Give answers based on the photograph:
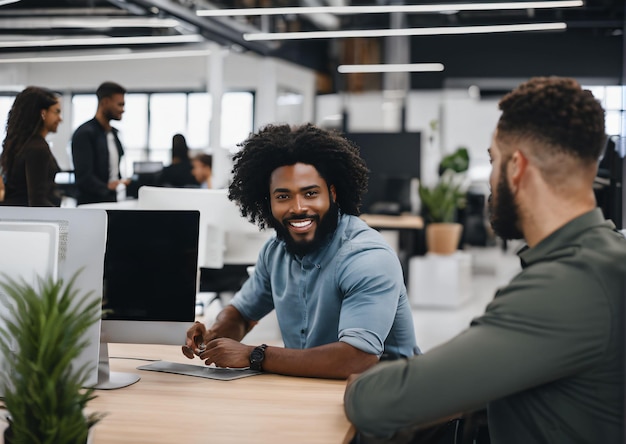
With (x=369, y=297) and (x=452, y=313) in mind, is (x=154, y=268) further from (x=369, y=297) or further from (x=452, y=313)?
(x=452, y=313)

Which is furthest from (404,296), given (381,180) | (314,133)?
(381,180)

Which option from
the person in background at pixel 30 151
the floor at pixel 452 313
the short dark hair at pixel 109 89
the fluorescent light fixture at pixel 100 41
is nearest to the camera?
the person in background at pixel 30 151

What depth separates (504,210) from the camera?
142cm

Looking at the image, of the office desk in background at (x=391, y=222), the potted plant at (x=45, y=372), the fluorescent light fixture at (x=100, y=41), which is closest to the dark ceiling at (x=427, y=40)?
the fluorescent light fixture at (x=100, y=41)

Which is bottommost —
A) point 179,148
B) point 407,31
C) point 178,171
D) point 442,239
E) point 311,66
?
point 442,239

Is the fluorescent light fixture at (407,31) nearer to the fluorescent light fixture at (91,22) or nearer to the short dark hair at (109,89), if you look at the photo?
the fluorescent light fixture at (91,22)

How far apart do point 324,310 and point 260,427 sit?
25.7 inches

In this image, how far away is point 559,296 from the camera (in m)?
1.28

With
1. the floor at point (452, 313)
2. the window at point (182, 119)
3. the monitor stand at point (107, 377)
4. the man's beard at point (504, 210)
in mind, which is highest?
the window at point (182, 119)

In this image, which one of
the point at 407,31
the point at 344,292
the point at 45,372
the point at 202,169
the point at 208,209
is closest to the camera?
the point at 45,372

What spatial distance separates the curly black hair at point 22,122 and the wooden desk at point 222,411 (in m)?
1.80

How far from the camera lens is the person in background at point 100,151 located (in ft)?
15.5

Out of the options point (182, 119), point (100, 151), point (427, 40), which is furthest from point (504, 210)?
point (427, 40)

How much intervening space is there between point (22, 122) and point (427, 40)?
34.4 feet
